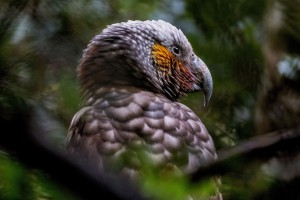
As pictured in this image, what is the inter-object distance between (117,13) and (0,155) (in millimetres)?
1954

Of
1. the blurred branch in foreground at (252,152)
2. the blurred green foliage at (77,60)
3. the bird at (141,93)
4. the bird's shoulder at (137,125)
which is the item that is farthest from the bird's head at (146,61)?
the blurred branch in foreground at (252,152)

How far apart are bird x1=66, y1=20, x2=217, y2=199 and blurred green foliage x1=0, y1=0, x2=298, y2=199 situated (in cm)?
14

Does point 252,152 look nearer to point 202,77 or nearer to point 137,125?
point 137,125

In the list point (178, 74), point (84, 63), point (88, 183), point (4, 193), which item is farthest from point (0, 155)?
point (178, 74)

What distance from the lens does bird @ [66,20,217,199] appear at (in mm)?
2182

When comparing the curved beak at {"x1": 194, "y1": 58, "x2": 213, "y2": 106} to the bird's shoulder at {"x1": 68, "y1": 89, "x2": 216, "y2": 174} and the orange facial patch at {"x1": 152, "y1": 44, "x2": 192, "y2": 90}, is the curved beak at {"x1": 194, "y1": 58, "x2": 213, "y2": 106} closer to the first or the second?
the orange facial patch at {"x1": 152, "y1": 44, "x2": 192, "y2": 90}

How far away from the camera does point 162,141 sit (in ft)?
7.25

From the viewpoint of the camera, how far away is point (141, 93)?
264 cm

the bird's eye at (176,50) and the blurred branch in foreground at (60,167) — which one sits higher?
the blurred branch in foreground at (60,167)

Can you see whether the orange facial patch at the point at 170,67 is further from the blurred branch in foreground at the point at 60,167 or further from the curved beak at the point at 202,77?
the blurred branch in foreground at the point at 60,167

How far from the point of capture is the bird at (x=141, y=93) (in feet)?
7.16

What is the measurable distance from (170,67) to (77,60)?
1.61m

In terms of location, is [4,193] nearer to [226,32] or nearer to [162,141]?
[226,32]

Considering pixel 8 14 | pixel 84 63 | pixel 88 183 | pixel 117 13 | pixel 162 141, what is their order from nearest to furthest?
pixel 88 183, pixel 8 14, pixel 162 141, pixel 117 13, pixel 84 63
